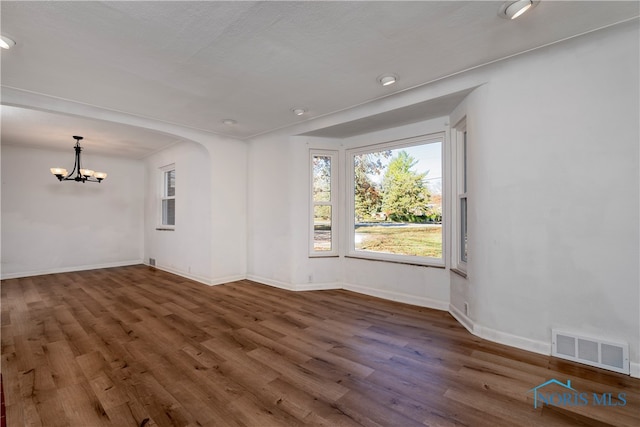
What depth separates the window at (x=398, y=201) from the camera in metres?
3.58

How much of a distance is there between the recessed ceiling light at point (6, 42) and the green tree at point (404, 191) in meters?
3.99

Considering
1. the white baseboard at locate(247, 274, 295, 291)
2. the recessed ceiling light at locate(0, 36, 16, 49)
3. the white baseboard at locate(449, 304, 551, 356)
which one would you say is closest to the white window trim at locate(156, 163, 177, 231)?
the white baseboard at locate(247, 274, 295, 291)

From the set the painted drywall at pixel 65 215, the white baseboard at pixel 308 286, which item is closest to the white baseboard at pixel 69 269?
the painted drywall at pixel 65 215

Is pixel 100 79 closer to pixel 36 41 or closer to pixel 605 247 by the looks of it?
pixel 36 41

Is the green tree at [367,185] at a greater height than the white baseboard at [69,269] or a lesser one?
greater

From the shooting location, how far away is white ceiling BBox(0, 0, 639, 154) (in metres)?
1.82

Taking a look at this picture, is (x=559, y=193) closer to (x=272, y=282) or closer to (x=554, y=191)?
(x=554, y=191)

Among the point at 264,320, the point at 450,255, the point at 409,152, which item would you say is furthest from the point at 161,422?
the point at 409,152

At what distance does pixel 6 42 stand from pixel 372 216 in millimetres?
4085

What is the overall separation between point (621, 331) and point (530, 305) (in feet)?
1.81

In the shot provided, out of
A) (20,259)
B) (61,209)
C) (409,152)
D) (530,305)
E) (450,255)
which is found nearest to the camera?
(530,305)

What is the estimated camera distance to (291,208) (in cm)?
436

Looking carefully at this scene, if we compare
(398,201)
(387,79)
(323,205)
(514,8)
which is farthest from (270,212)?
(514,8)

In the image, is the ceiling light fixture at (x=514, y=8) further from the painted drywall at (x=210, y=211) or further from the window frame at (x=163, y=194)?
the window frame at (x=163, y=194)
